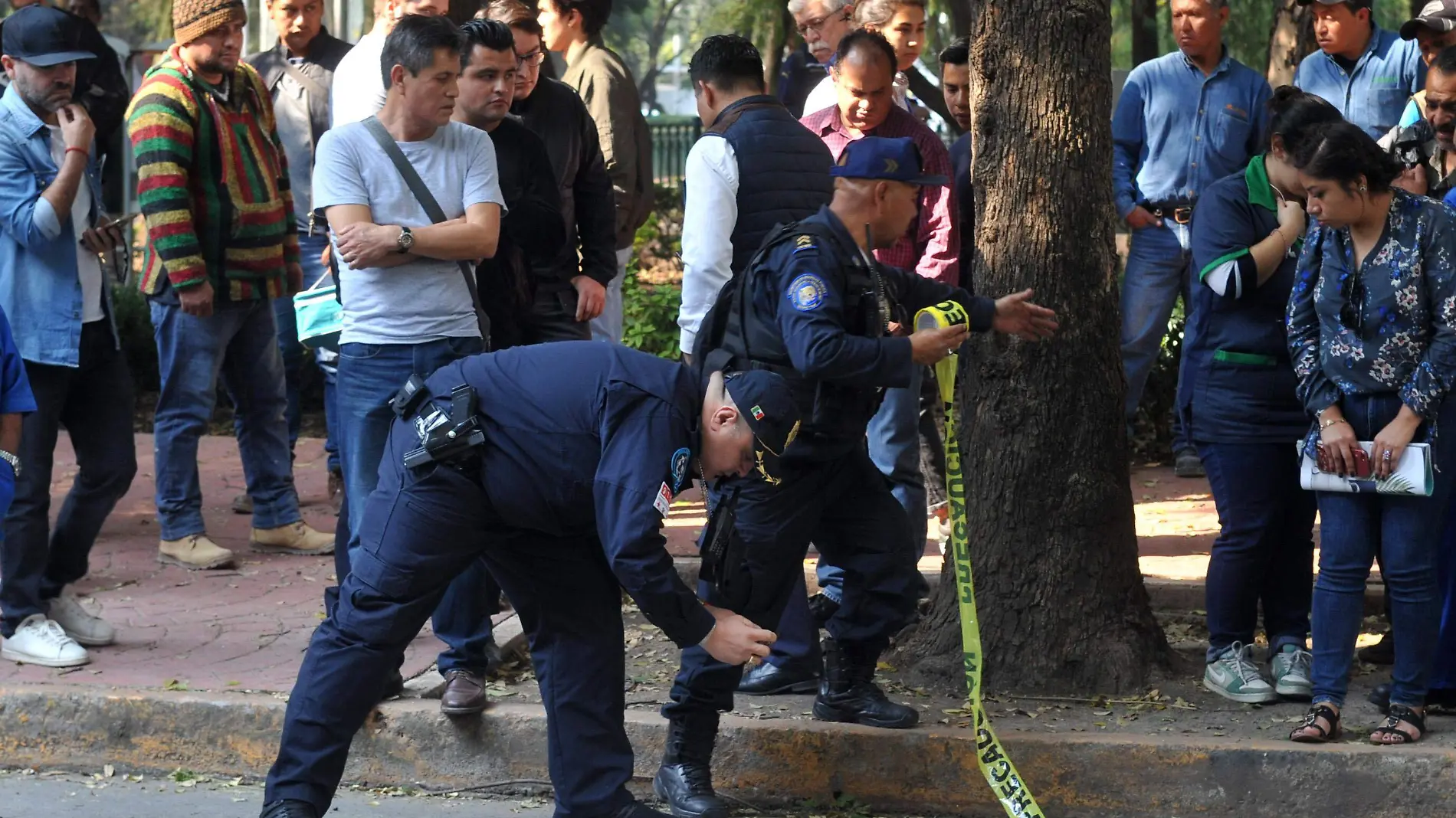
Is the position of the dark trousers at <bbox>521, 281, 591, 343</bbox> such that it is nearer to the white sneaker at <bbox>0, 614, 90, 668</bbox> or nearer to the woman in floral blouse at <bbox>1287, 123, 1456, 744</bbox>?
the white sneaker at <bbox>0, 614, 90, 668</bbox>

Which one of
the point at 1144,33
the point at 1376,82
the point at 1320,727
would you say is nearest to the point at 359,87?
the point at 1320,727

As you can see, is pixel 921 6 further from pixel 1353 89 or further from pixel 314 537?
pixel 314 537

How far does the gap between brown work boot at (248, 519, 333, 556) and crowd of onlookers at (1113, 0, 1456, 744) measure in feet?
12.3

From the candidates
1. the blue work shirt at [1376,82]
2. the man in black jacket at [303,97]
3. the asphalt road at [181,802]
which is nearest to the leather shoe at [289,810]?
the asphalt road at [181,802]

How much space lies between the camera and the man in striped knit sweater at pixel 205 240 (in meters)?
6.47

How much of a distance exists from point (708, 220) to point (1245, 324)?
5.55ft

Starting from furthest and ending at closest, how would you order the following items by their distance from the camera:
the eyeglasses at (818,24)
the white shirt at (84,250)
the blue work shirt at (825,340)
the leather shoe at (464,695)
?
the eyeglasses at (818,24) < the white shirt at (84,250) < the leather shoe at (464,695) < the blue work shirt at (825,340)

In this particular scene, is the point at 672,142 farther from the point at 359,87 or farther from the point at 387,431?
the point at 387,431

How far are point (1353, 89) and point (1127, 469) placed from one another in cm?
292

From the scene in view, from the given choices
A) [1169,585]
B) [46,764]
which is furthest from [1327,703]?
[46,764]

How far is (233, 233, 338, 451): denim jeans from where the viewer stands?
25.7 feet

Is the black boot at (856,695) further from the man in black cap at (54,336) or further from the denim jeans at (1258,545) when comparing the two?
the man in black cap at (54,336)

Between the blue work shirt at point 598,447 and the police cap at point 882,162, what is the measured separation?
0.91 meters

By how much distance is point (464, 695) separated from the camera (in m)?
4.91
